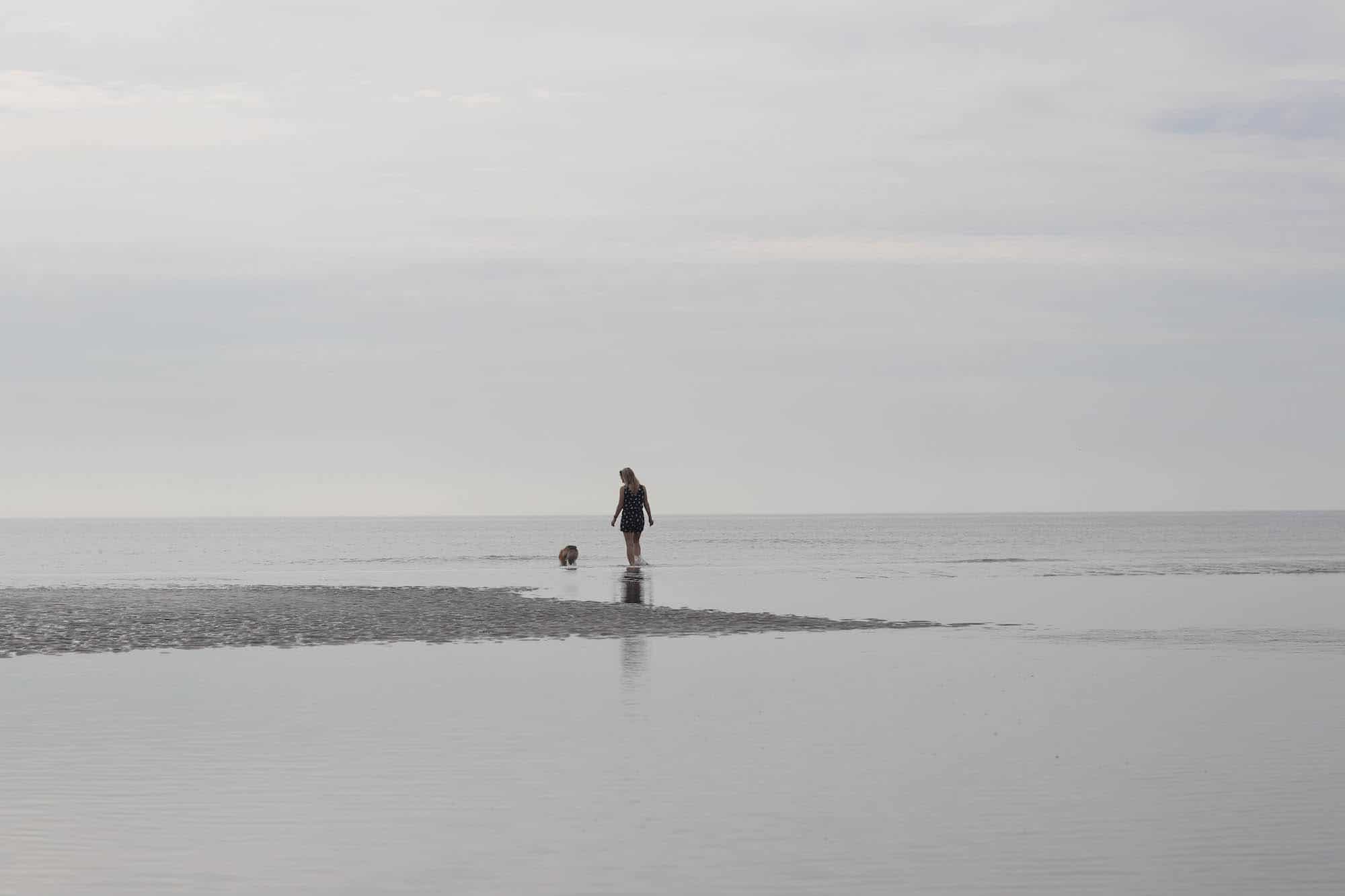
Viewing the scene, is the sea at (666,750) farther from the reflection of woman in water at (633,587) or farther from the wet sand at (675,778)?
the reflection of woman in water at (633,587)

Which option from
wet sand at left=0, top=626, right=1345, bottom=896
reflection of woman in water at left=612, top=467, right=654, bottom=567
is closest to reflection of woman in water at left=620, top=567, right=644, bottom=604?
reflection of woman in water at left=612, top=467, right=654, bottom=567

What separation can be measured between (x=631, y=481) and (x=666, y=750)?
29960mm

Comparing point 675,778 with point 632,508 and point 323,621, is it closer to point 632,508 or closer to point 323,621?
point 323,621

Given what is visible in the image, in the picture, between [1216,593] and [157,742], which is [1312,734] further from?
[1216,593]

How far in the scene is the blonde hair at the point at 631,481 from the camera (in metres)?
42.7

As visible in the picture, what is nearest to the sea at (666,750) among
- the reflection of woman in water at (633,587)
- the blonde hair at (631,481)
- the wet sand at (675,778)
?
the wet sand at (675,778)

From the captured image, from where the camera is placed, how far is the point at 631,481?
4291 centimetres

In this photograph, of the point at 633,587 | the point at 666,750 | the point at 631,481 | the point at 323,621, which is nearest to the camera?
the point at 666,750

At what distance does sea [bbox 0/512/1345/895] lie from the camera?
9062mm

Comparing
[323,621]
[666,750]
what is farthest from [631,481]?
[666,750]

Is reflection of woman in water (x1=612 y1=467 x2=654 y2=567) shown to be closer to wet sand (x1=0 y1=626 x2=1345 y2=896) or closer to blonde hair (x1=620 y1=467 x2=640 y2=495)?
blonde hair (x1=620 y1=467 x2=640 y2=495)

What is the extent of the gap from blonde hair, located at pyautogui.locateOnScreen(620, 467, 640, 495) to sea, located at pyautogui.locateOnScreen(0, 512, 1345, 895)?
12934 millimetres

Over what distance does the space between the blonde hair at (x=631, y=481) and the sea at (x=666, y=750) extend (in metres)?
12.9

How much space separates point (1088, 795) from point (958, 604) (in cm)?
2164
